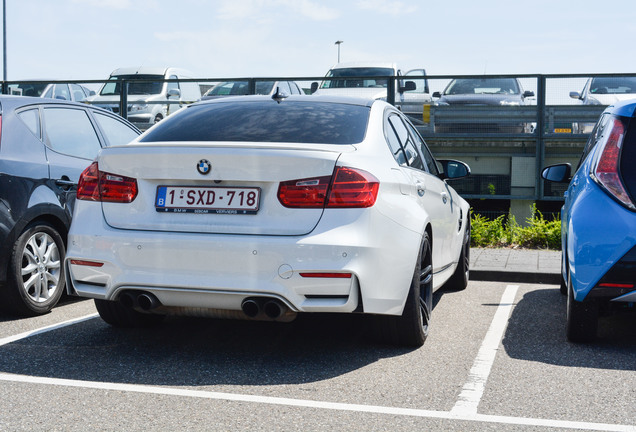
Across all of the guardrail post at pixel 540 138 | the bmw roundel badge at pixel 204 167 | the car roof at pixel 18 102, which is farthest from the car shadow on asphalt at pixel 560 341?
the guardrail post at pixel 540 138

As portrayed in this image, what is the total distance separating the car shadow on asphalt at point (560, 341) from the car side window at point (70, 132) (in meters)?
3.67

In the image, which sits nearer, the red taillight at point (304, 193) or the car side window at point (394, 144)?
the red taillight at point (304, 193)

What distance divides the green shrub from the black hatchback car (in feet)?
18.1

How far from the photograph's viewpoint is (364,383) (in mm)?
4281

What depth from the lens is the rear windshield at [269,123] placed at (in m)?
4.84

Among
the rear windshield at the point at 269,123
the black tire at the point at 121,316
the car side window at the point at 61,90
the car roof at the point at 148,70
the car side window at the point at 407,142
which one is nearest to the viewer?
the rear windshield at the point at 269,123

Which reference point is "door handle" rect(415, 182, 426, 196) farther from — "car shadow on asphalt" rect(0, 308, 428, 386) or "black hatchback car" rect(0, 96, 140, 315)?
"black hatchback car" rect(0, 96, 140, 315)

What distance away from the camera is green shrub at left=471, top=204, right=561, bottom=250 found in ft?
34.0

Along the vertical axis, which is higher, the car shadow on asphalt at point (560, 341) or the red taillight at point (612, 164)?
the red taillight at point (612, 164)

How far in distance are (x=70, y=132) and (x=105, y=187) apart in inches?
93.2

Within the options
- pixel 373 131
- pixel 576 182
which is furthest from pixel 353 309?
pixel 576 182

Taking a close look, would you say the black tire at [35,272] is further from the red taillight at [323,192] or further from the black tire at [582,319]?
the black tire at [582,319]

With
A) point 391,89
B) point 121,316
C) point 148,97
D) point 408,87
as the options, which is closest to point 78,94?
point 148,97

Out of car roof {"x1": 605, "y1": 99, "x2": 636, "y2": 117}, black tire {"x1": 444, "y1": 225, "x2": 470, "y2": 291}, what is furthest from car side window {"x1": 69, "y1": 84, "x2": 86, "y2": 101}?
car roof {"x1": 605, "y1": 99, "x2": 636, "y2": 117}
